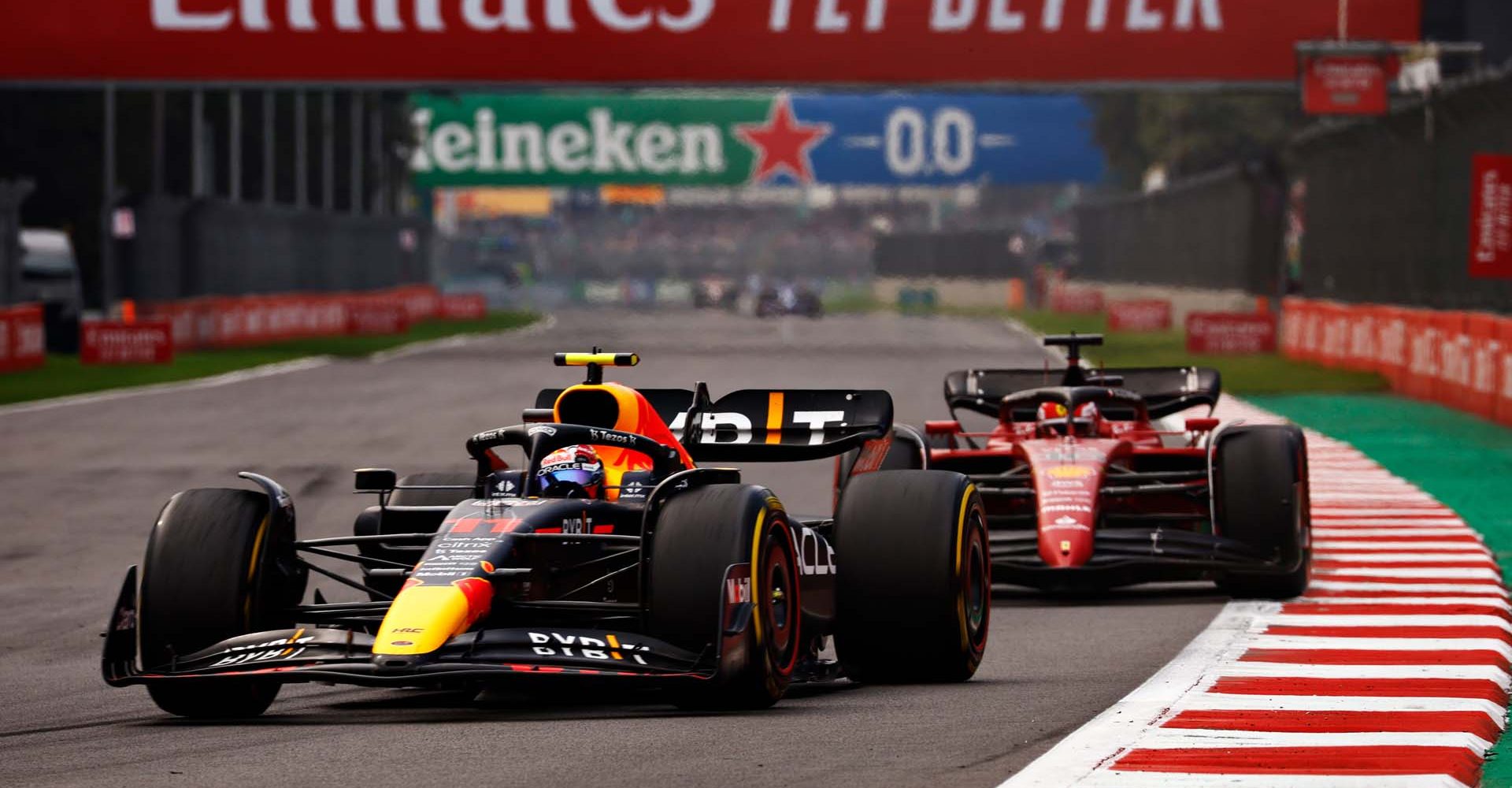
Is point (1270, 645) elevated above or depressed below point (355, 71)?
below

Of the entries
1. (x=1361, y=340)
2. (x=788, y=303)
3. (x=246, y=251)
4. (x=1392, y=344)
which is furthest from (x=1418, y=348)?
(x=788, y=303)

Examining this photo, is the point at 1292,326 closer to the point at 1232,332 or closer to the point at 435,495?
the point at 1232,332

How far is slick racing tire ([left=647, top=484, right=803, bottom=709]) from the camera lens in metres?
8.03

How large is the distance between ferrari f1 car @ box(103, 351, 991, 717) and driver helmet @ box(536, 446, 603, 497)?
0.02 meters

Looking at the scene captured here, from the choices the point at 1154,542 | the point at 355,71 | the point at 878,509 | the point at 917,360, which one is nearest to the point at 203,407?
the point at 355,71

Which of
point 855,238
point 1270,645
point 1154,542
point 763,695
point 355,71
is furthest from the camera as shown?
point 855,238

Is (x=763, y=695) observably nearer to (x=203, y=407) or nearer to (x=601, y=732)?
(x=601, y=732)

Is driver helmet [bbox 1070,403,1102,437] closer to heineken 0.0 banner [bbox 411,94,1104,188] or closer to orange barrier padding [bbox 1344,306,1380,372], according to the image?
orange barrier padding [bbox 1344,306,1380,372]

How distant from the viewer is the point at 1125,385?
Result: 14266 millimetres

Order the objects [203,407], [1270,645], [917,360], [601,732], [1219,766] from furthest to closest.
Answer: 1. [917,360]
2. [203,407]
3. [1270,645]
4. [601,732]
5. [1219,766]

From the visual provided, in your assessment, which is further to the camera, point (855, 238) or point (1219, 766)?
point (855, 238)

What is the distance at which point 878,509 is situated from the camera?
357 inches

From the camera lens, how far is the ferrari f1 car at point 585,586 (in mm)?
7934

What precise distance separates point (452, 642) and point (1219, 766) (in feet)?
7.37
